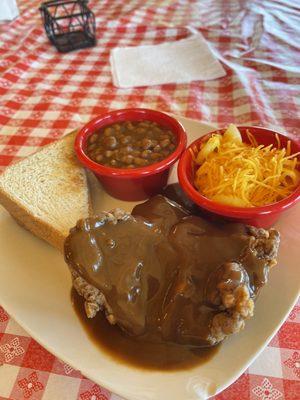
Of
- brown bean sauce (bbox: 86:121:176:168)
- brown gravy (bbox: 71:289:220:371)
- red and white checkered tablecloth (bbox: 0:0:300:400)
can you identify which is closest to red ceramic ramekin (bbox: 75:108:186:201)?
brown bean sauce (bbox: 86:121:176:168)

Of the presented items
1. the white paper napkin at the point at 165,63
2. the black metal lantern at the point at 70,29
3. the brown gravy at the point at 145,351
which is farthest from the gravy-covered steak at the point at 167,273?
the black metal lantern at the point at 70,29

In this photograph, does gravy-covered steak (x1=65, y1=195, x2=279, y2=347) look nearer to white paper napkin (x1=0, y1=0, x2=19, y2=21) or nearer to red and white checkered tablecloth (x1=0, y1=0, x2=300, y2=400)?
red and white checkered tablecloth (x1=0, y1=0, x2=300, y2=400)

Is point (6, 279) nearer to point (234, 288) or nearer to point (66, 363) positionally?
point (66, 363)

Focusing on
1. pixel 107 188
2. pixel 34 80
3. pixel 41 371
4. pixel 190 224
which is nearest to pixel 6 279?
pixel 41 371

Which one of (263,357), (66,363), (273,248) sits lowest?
(263,357)

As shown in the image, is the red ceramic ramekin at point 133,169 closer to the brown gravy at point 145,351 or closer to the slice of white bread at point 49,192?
the slice of white bread at point 49,192

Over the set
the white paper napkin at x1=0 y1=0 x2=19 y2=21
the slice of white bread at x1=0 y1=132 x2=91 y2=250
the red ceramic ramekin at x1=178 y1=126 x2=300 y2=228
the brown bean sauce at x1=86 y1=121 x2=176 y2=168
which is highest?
the white paper napkin at x1=0 y1=0 x2=19 y2=21
